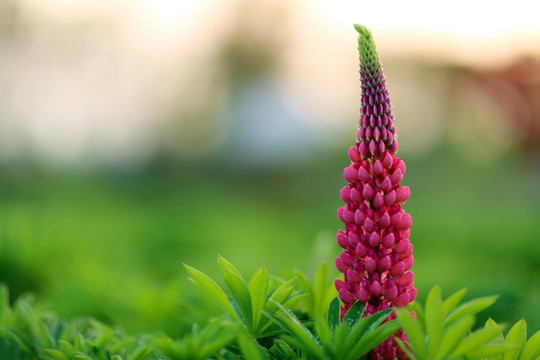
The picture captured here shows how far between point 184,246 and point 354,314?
4.14 metres

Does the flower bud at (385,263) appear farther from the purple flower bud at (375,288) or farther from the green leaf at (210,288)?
the green leaf at (210,288)

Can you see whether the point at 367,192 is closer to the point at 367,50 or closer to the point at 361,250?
the point at 361,250

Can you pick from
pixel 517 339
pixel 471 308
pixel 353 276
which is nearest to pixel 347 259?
pixel 353 276

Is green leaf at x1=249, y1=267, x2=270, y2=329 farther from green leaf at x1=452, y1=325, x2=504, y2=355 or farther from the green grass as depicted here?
the green grass

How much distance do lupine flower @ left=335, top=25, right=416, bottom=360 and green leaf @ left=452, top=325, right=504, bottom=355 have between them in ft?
0.56

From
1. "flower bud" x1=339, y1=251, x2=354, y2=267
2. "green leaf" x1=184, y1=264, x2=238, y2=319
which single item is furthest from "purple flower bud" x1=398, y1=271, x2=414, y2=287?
"green leaf" x1=184, y1=264, x2=238, y2=319

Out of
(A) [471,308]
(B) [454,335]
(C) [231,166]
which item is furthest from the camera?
(C) [231,166]

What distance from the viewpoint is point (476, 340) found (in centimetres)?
90

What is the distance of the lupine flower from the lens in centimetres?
105

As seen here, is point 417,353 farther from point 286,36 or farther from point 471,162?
point 286,36

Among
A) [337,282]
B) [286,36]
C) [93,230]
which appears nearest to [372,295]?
[337,282]

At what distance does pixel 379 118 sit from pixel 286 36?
15.3 meters

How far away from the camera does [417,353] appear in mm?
921

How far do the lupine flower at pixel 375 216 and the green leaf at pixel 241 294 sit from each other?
0.19 meters
